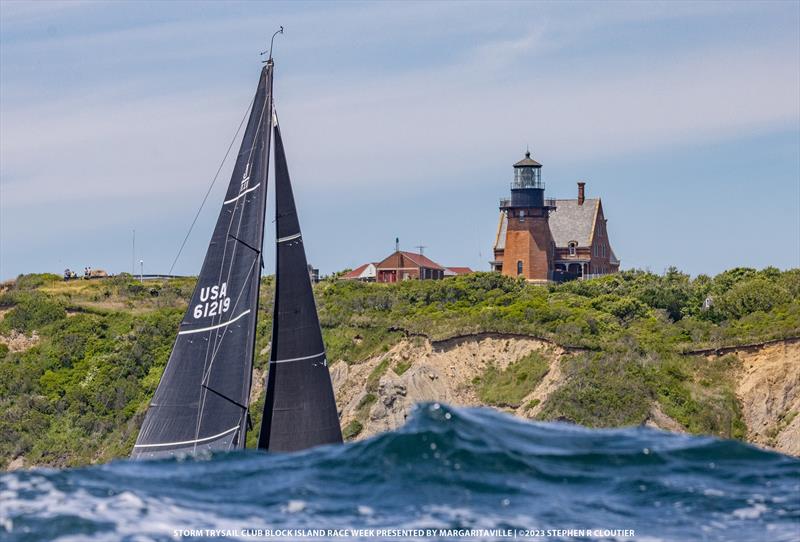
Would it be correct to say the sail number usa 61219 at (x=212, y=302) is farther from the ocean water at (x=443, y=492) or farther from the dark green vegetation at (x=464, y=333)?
the dark green vegetation at (x=464, y=333)

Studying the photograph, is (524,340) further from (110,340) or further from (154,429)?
(154,429)

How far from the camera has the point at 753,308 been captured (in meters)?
54.0

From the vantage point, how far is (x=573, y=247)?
3302 inches

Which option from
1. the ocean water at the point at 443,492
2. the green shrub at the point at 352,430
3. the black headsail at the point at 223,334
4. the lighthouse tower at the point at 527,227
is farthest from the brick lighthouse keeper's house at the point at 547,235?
the ocean water at the point at 443,492

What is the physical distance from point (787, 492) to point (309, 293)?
11.1 meters

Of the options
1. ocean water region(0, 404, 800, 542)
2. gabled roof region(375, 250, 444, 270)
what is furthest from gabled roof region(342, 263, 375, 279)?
ocean water region(0, 404, 800, 542)

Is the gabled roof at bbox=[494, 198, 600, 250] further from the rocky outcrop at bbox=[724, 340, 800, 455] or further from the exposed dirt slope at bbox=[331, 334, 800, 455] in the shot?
the rocky outcrop at bbox=[724, 340, 800, 455]

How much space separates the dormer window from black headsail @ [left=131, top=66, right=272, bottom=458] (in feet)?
185

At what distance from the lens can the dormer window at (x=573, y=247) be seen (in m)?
83.8

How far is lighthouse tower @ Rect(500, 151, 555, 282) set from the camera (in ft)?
263

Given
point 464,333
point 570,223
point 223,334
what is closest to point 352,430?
point 464,333

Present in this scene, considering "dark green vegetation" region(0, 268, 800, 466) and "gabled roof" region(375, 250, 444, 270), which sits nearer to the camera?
"dark green vegetation" region(0, 268, 800, 466)

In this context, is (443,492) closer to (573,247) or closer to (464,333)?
(464,333)

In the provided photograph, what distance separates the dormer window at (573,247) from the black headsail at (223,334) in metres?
56.5
